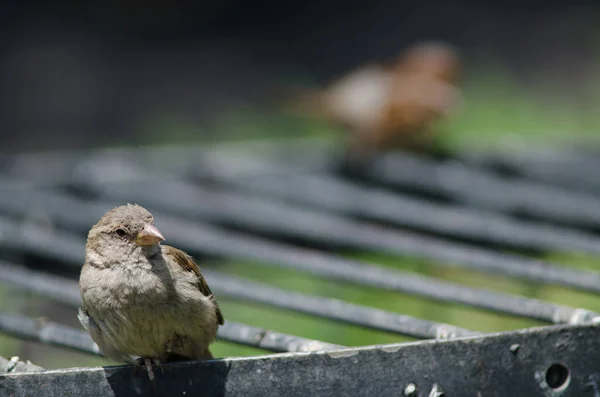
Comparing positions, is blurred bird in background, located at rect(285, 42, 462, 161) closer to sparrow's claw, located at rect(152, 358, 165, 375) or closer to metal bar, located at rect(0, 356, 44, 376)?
sparrow's claw, located at rect(152, 358, 165, 375)

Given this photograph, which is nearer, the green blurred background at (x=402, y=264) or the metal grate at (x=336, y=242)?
the metal grate at (x=336, y=242)

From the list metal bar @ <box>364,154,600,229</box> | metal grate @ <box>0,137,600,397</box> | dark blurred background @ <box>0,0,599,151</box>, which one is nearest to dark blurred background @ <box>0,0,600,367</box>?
dark blurred background @ <box>0,0,599,151</box>

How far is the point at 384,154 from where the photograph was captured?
18.5 feet

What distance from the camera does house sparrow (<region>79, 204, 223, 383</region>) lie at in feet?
8.82

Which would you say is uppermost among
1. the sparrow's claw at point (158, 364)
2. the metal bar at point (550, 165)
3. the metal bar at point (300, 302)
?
the metal bar at point (550, 165)

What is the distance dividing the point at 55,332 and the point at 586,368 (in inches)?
58.7

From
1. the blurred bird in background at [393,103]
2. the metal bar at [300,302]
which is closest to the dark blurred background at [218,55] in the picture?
the blurred bird in background at [393,103]

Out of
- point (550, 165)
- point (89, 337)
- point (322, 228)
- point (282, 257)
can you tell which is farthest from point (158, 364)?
point (550, 165)

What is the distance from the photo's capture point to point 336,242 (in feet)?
13.5

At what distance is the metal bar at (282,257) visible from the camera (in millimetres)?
2926

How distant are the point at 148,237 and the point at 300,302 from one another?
1.88 feet

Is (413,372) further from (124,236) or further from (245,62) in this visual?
(245,62)

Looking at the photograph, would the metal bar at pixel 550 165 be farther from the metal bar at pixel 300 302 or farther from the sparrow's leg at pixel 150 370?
the sparrow's leg at pixel 150 370

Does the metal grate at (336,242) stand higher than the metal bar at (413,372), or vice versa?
the metal grate at (336,242)
